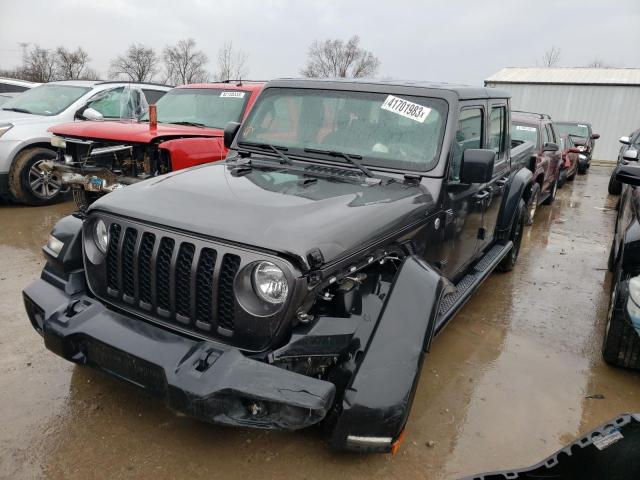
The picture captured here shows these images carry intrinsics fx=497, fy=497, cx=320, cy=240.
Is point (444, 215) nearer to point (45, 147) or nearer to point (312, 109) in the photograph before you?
point (312, 109)

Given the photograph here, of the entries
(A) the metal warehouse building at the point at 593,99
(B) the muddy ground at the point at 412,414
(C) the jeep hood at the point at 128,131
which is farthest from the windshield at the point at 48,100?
(A) the metal warehouse building at the point at 593,99

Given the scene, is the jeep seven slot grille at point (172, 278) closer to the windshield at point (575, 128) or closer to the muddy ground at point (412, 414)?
the muddy ground at point (412, 414)

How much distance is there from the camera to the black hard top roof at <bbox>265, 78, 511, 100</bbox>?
3.45 meters

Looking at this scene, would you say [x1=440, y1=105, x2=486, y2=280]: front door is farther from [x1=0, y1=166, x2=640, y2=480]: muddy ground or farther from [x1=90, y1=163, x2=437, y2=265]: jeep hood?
[x1=0, y1=166, x2=640, y2=480]: muddy ground

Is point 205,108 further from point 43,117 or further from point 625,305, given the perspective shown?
point 625,305

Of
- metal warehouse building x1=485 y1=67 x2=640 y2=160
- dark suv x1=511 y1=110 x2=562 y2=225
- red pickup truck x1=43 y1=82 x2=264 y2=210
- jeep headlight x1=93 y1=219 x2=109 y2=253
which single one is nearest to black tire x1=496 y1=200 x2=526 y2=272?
dark suv x1=511 y1=110 x2=562 y2=225

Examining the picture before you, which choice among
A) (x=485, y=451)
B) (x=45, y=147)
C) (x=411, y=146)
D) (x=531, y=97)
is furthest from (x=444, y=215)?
(x=531, y=97)

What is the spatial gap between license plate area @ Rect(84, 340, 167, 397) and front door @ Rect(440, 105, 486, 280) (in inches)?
82.2

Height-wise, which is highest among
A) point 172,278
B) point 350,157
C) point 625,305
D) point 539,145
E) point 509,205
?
point 350,157

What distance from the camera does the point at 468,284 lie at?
400 centimetres

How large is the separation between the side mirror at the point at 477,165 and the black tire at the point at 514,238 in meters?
2.42

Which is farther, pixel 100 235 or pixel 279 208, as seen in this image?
pixel 100 235

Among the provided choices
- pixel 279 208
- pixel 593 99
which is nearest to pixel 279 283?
pixel 279 208

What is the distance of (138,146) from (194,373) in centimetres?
411
